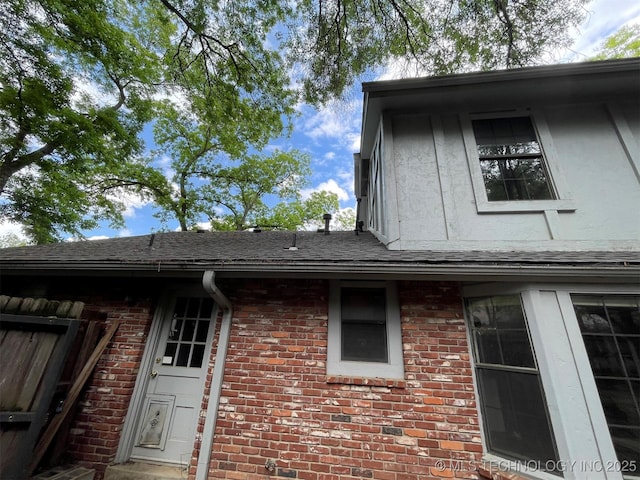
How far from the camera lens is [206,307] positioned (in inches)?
142

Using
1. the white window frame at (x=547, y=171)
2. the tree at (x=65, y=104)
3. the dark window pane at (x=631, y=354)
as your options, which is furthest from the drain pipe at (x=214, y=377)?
the tree at (x=65, y=104)

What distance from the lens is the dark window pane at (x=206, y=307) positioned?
359 centimetres

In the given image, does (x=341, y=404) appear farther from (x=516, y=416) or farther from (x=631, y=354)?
(x=631, y=354)

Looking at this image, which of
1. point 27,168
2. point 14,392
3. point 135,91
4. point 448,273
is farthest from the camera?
point 135,91

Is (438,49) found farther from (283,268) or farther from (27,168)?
(27,168)

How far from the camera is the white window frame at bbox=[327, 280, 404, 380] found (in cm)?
281

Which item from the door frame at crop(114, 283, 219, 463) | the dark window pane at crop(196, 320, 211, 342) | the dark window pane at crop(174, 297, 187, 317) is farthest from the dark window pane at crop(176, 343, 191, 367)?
the dark window pane at crop(174, 297, 187, 317)

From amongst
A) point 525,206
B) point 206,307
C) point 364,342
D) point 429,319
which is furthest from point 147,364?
point 525,206

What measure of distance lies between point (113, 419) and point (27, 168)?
1152cm

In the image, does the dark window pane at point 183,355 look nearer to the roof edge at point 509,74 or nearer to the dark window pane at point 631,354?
the roof edge at point 509,74

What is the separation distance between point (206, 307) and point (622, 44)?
19.1 m

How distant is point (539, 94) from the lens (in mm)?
3775

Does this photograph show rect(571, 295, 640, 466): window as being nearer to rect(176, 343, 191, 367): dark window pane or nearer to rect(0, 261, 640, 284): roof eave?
rect(0, 261, 640, 284): roof eave

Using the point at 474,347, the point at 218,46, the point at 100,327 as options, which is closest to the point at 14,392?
the point at 100,327
